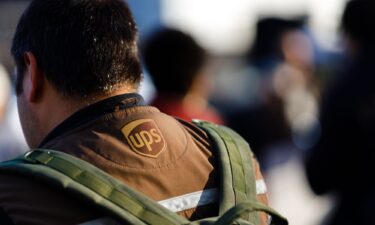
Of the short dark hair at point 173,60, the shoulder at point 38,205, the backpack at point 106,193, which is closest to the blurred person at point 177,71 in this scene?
the short dark hair at point 173,60

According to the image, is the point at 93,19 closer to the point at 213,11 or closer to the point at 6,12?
the point at 6,12

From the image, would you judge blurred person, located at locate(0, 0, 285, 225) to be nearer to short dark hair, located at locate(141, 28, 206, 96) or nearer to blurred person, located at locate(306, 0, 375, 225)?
blurred person, located at locate(306, 0, 375, 225)

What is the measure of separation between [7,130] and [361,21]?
8.40 feet

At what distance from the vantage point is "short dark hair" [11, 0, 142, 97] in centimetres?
242

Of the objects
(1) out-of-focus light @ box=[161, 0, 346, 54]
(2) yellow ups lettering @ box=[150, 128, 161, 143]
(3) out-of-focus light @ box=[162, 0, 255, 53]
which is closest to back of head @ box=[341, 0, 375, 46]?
(2) yellow ups lettering @ box=[150, 128, 161, 143]

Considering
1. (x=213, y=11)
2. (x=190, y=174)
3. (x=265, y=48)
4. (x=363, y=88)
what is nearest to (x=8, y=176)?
(x=190, y=174)

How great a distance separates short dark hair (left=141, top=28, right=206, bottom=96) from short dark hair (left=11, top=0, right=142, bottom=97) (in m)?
1.76

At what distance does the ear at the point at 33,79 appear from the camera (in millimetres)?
2465

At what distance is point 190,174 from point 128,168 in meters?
0.17

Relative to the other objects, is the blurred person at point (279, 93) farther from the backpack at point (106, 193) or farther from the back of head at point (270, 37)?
the backpack at point (106, 193)

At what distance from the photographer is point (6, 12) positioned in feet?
31.0

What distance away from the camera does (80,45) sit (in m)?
2.42

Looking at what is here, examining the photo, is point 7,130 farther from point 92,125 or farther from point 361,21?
point 92,125

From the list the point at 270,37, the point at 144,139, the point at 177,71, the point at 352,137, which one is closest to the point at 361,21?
the point at 352,137
